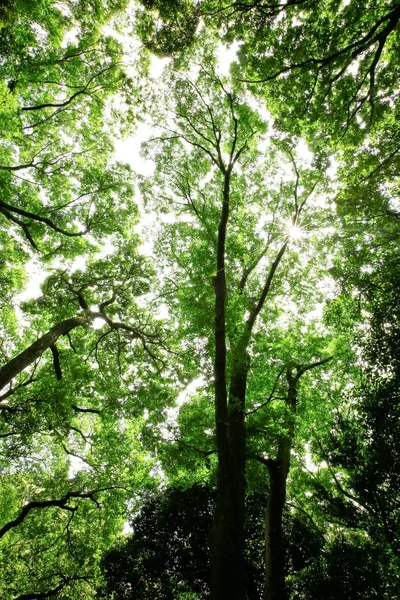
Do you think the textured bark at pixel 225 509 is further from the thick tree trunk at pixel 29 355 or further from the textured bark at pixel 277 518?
the thick tree trunk at pixel 29 355

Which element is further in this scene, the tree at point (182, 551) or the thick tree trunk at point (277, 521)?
the tree at point (182, 551)

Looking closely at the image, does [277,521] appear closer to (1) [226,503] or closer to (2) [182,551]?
(1) [226,503]

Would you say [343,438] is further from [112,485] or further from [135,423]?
[112,485]

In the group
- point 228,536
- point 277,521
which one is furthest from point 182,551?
point 228,536

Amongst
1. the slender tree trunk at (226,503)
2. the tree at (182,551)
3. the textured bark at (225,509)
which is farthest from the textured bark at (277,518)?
the tree at (182,551)

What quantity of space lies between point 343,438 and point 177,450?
543 centimetres

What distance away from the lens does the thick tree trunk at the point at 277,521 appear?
7.54 metres

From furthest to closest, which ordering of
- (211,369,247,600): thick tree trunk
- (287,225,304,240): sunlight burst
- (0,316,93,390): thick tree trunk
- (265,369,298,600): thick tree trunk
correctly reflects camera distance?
(287,225,304,240): sunlight burst < (265,369,298,600): thick tree trunk < (0,316,93,390): thick tree trunk < (211,369,247,600): thick tree trunk

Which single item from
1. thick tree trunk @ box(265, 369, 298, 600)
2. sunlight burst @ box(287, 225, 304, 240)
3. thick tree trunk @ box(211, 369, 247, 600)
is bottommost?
thick tree trunk @ box(211, 369, 247, 600)

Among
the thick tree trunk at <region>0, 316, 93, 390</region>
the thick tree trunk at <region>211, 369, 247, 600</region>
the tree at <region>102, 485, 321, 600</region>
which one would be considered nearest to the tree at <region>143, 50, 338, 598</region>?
the thick tree trunk at <region>211, 369, 247, 600</region>

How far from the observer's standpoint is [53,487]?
1210cm

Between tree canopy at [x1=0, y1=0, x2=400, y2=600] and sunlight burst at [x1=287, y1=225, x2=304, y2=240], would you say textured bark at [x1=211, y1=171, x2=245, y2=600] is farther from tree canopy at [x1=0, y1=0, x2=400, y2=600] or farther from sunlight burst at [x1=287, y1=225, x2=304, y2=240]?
sunlight burst at [x1=287, y1=225, x2=304, y2=240]

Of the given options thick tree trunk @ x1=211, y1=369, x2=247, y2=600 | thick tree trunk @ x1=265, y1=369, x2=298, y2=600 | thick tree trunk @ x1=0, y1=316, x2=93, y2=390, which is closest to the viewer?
thick tree trunk @ x1=211, y1=369, x2=247, y2=600

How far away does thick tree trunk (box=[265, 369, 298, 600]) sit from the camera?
754 centimetres
